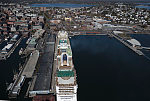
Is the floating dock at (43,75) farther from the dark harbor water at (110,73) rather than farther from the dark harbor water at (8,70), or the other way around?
the dark harbor water at (110,73)

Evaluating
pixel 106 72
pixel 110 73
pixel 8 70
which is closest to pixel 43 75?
pixel 8 70

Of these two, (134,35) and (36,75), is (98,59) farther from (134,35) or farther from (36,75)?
(134,35)

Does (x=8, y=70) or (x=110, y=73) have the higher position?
(x=8, y=70)

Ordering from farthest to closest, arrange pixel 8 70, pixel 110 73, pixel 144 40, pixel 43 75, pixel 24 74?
pixel 144 40
pixel 8 70
pixel 110 73
pixel 24 74
pixel 43 75

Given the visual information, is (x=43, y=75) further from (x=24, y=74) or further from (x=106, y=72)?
(x=106, y=72)

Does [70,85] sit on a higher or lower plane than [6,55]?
higher

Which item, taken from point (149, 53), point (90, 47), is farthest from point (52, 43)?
point (149, 53)

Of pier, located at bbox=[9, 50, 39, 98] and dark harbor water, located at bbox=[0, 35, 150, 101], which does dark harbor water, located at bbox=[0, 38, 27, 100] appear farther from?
pier, located at bbox=[9, 50, 39, 98]

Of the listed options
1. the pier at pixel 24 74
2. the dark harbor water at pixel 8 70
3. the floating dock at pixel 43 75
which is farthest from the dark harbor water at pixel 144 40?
the dark harbor water at pixel 8 70
